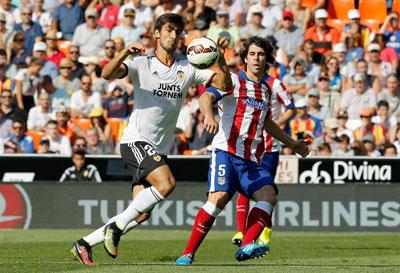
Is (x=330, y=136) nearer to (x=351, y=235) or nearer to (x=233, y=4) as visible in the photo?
(x=351, y=235)

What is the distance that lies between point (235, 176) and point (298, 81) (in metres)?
11.1

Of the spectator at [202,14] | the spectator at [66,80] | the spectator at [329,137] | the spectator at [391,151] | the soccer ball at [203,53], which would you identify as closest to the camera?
the soccer ball at [203,53]

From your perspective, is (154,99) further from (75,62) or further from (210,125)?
(75,62)

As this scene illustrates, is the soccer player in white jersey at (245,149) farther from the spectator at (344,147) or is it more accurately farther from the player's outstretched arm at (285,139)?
the spectator at (344,147)

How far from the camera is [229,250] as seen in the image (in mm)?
14648

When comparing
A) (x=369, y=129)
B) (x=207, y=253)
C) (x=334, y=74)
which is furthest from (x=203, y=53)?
(x=334, y=74)

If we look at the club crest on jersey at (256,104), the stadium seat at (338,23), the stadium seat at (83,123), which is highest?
the stadium seat at (338,23)

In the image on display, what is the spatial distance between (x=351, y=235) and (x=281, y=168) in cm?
180

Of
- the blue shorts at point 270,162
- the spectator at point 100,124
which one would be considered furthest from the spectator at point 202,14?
the blue shorts at point 270,162

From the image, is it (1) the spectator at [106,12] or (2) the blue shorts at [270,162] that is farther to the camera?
(1) the spectator at [106,12]

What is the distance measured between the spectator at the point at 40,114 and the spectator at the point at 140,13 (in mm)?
2962

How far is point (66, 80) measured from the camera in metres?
22.9

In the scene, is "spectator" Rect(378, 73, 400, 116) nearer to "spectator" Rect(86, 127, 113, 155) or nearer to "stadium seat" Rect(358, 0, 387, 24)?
"stadium seat" Rect(358, 0, 387, 24)

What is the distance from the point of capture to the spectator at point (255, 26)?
2323 centimetres
